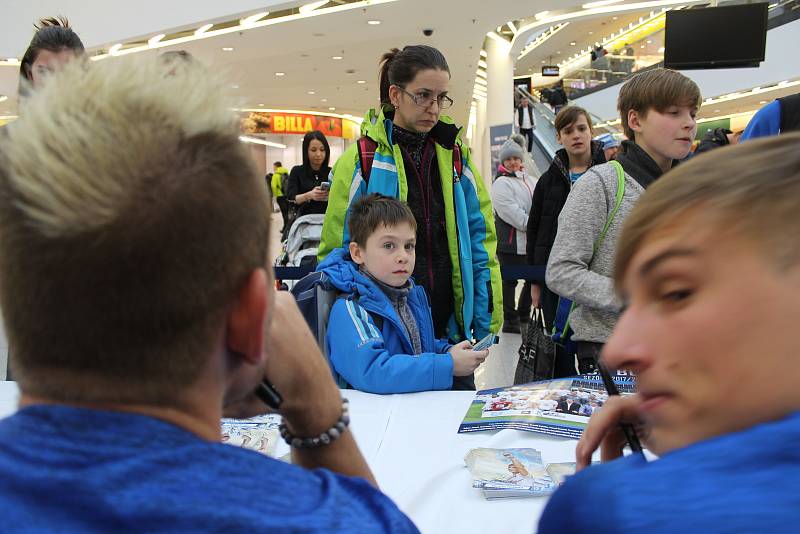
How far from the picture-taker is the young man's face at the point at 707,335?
490 millimetres

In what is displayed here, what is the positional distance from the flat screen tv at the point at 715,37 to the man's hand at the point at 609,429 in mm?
4961

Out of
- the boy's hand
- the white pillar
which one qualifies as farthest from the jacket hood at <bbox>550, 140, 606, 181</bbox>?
the white pillar

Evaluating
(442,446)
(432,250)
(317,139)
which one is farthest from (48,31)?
(317,139)

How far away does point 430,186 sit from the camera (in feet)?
8.40

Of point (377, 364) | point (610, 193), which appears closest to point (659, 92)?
point (610, 193)

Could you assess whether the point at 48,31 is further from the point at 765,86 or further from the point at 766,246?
the point at 765,86

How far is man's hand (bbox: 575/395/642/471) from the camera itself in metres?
0.80

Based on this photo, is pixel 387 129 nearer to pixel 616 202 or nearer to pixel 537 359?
pixel 616 202

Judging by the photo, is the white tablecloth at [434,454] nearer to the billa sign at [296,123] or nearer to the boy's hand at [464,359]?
the boy's hand at [464,359]

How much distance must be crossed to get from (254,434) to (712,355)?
108 cm

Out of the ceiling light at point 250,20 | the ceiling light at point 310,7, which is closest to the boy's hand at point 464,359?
the ceiling light at point 310,7

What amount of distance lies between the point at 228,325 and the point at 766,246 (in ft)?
1.45

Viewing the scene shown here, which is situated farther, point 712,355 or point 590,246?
point 590,246

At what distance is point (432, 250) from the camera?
255 cm
